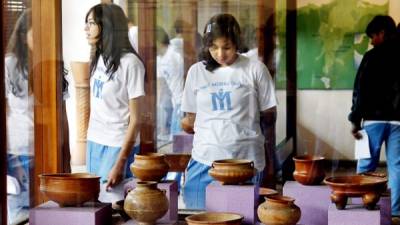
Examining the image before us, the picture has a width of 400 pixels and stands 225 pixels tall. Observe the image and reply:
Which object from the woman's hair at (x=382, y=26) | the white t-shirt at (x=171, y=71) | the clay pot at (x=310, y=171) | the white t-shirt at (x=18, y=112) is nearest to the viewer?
the white t-shirt at (x=18, y=112)

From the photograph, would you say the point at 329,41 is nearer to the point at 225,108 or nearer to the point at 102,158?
the point at 225,108

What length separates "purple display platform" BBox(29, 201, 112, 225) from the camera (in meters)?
2.41

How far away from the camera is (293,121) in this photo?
3.35 metres

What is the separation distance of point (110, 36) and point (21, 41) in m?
0.55

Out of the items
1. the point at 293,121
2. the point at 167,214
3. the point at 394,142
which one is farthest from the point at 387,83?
the point at 167,214

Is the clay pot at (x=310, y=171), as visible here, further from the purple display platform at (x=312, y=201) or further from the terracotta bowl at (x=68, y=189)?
the terracotta bowl at (x=68, y=189)

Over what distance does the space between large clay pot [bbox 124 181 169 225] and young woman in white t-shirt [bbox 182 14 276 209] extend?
530 millimetres

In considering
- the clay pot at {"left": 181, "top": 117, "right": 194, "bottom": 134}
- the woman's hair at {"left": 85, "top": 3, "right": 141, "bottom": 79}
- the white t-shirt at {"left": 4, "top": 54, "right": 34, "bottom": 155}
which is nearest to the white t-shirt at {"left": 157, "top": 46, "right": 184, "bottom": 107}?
the clay pot at {"left": 181, "top": 117, "right": 194, "bottom": 134}

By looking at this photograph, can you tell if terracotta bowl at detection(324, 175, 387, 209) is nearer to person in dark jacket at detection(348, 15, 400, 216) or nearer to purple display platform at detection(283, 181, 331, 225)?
purple display platform at detection(283, 181, 331, 225)

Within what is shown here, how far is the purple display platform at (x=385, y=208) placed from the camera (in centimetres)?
246

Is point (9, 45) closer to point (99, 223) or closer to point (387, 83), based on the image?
point (99, 223)

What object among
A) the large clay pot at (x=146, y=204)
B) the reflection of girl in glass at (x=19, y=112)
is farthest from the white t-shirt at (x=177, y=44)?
the large clay pot at (x=146, y=204)

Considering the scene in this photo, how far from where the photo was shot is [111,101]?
303cm

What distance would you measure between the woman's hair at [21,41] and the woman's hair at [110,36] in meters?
0.37
